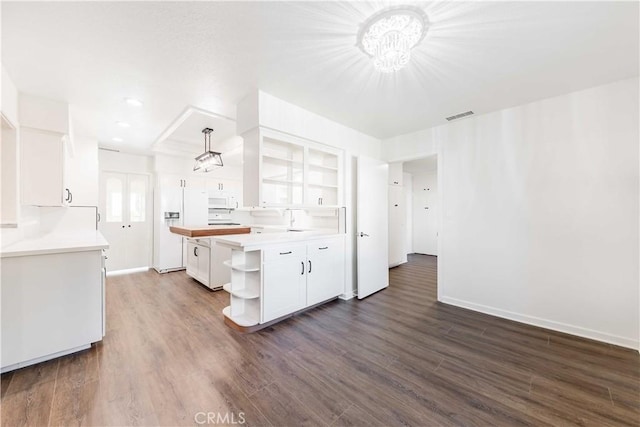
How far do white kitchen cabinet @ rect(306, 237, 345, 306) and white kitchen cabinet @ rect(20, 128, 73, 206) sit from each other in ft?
10.1

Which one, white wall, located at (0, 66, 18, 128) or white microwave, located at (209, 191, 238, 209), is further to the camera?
white microwave, located at (209, 191, 238, 209)

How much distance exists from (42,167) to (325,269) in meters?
3.57

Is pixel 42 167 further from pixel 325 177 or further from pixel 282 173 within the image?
pixel 325 177

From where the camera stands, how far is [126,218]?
5.39 metres

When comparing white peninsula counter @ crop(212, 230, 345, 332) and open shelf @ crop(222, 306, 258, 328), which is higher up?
white peninsula counter @ crop(212, 230, 345, 332)

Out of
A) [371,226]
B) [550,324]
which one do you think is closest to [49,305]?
[371,226]

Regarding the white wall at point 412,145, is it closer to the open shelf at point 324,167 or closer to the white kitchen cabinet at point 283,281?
the open shelf at point 324,167

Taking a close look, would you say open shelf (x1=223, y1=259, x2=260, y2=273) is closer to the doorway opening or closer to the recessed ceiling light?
the recessed ceiling light

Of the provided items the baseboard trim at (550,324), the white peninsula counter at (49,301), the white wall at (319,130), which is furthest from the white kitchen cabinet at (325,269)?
the white peninsula counter at (49,301)

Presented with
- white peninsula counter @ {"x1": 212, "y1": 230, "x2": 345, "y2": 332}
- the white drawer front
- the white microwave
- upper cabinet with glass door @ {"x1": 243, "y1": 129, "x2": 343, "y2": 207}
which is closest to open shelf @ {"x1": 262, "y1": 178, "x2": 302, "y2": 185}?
upper cabinet with glass door @ {"x1": 243, "y1": 129, "x2": 343, "y2": 207}

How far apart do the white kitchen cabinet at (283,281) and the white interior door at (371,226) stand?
106cm

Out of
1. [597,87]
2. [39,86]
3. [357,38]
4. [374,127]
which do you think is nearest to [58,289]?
[39,86]

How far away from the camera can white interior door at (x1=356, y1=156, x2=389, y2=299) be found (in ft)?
12.2

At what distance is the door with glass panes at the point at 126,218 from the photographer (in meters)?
5.16
